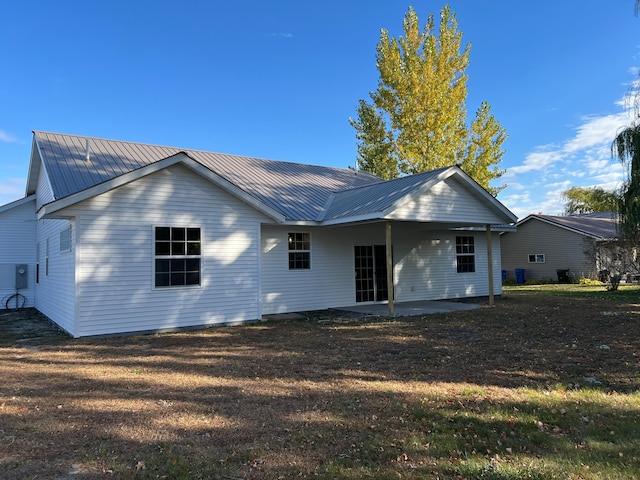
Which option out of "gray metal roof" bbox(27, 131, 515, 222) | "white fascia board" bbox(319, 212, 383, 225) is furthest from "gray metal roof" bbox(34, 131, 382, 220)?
"white fascia board" bbox(319, 212, 383, 225)

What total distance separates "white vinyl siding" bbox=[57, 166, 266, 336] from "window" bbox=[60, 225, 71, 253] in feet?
3.93

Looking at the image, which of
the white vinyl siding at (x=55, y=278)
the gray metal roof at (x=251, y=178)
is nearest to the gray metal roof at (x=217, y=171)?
the gray metal roof at (x=251, y=178)

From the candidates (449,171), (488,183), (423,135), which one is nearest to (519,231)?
(488,183)

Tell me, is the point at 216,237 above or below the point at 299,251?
above

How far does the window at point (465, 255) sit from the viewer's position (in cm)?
1758

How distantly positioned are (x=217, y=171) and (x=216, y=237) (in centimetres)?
470

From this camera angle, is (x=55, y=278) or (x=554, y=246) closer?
(x=55, y=278)

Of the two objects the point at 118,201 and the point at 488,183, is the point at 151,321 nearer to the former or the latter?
the point at 118,201

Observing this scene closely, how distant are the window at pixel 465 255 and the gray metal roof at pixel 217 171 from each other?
15.4 feet

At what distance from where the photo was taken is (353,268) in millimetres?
14648

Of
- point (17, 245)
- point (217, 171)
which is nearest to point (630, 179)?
point (217, 171)

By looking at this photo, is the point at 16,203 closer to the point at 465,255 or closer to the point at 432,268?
the point at 432,268

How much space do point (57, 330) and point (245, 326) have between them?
436 cm

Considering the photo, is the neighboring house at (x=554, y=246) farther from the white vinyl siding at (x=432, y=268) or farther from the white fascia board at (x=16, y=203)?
the white fascia board at (x=16, y=203)
